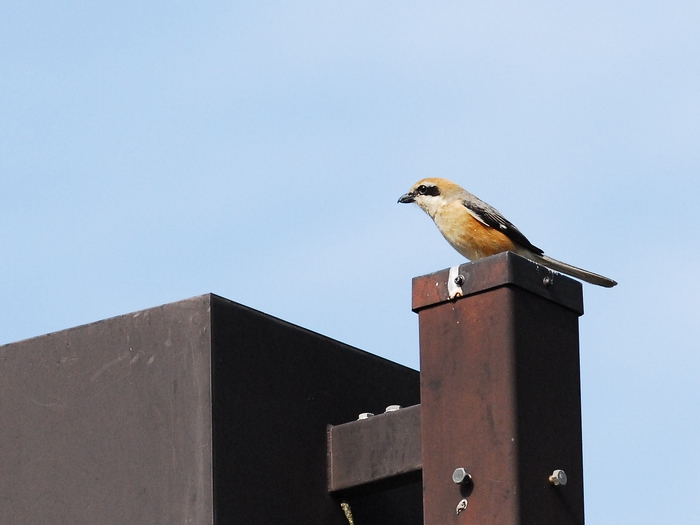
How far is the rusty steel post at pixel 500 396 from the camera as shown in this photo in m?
3.69

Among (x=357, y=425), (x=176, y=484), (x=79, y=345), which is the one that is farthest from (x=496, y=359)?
(x=79, y=345)

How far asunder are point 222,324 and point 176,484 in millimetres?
577

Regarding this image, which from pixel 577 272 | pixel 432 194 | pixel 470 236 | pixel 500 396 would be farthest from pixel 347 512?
pixel 432 194

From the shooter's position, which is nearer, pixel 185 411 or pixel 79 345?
pixel 185 411

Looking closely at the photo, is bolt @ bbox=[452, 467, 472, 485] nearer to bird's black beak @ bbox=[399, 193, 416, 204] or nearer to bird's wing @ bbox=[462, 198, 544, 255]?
bird's wing @ bbox=[462, 198, 544, 255]

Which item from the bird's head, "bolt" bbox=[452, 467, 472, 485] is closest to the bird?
the bird's head

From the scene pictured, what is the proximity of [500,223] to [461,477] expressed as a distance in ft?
14.1

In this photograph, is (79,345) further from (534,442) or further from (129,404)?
(534,442)

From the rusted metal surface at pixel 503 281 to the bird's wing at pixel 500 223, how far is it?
3687 millimetres

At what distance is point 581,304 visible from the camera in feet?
13.7

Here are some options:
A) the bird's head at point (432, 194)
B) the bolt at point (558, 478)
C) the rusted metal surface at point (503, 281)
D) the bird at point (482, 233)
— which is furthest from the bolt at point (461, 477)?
the bird's head at point (432, 194)

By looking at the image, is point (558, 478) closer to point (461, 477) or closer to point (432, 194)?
point (461, 477)

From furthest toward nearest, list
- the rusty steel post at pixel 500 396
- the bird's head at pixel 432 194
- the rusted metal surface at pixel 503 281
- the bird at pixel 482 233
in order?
the bird's head at pixel 432 194
the bird at pixel 482 233
the rusted metal surface at pixel 503 281
the rusty steel post at pixel 500 396

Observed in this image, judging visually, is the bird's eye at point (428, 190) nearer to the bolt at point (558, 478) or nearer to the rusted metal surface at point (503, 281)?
the rusted metal surface at point (503, 281)
